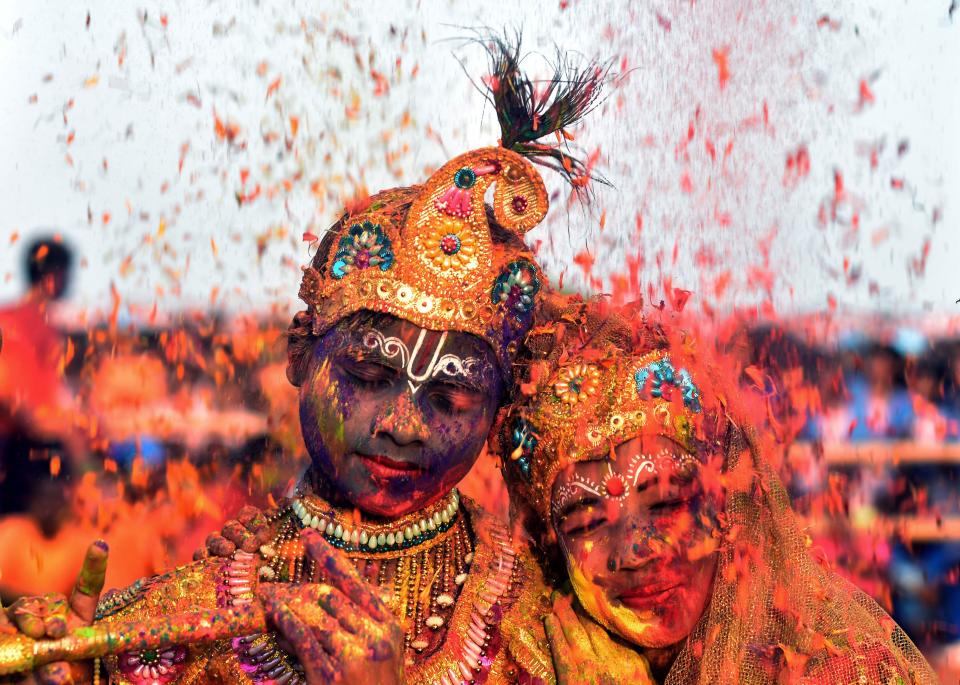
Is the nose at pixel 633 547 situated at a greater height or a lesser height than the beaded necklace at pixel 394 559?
greater

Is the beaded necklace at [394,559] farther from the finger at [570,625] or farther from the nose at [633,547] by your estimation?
the nose at [633,547]

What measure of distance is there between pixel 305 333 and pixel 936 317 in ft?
15.1

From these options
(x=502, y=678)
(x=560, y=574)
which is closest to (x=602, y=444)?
(x=560, y=574)

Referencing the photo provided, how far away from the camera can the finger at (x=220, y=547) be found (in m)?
3.79

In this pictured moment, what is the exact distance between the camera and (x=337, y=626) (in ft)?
10.2

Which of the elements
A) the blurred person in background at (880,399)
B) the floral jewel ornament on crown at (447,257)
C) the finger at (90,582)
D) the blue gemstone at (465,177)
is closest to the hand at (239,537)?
the floral jewel ornament on crown at (447,257)

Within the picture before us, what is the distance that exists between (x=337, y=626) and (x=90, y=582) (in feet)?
2.17

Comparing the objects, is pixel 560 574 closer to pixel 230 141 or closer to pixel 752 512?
pixel 752 512

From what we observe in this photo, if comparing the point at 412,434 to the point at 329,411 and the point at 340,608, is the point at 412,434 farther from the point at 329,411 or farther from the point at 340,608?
the point at 340,608

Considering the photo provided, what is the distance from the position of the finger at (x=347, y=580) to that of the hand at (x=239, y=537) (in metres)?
0.69

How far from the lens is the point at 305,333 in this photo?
402cm

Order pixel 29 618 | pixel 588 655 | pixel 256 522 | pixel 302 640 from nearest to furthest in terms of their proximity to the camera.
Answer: pixel 29 618
pixel 302 640
pixel 588 655
pixel 256 522

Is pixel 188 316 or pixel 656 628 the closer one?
pixel 656 628

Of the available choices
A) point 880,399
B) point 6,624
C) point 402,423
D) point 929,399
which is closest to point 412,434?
point 402,423
